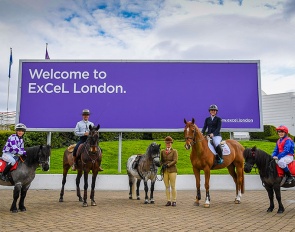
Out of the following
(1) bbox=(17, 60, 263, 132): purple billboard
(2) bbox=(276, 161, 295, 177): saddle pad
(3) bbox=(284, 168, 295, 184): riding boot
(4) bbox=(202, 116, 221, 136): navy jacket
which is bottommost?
(3) bbox=(284, 168, 295, 184): riding boot

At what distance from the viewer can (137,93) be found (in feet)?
57.3

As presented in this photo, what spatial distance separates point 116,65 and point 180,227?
1253cm

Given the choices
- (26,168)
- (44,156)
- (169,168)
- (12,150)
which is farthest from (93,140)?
(169,168)

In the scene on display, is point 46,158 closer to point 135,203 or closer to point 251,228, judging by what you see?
point 135,203

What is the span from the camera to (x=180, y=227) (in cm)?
679

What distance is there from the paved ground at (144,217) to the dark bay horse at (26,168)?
25.6 inches

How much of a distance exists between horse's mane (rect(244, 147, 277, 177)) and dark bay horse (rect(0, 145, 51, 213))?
6.17 meters

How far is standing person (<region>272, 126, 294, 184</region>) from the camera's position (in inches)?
351

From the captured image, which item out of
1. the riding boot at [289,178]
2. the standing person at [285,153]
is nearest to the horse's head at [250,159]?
the standing person at [285,153]

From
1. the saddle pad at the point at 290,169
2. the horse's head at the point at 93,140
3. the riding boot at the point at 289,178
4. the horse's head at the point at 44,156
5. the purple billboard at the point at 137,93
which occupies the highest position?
the purple billboard at the point at 137,93

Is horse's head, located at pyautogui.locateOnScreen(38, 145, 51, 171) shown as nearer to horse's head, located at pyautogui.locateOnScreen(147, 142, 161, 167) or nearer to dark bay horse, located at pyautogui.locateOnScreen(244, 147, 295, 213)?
horse's head, located at pyautogui.locateOnScreen(147, 142, 161, 167)

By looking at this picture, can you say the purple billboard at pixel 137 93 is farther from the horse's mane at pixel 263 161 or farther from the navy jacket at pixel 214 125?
the horse's mane at pixel 263 161

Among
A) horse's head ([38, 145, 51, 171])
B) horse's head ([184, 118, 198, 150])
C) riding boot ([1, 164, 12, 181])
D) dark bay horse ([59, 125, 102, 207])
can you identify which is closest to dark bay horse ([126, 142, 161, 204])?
horse's head ([184, 118, 198, 150])

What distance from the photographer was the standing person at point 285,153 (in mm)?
8906
